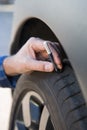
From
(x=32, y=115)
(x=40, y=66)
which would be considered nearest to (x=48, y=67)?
(x=40, y=66)

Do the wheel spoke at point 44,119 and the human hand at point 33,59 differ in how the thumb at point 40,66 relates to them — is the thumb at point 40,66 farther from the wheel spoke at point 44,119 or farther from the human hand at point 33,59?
the wheel spoke at point 44,119

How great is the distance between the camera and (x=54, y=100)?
1.60 meters

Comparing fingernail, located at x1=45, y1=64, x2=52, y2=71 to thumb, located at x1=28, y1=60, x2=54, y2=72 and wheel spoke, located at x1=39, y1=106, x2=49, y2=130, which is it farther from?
wheel spoke, located at x1=39, y1=106, x2=49, y2=130

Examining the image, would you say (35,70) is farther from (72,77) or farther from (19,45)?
(19,45)

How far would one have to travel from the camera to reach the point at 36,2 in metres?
1.72

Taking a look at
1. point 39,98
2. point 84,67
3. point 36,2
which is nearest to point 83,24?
point 84,67

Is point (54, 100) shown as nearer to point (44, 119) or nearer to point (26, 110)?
point (44, 119)

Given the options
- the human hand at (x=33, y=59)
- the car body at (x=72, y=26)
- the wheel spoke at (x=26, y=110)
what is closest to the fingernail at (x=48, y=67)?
the human hand at (x=33, y=59)

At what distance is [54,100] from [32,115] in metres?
0.34

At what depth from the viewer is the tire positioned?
1491 mm

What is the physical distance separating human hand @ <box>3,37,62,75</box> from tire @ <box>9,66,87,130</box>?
0.04 meters

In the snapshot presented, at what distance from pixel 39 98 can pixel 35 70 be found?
123 mm

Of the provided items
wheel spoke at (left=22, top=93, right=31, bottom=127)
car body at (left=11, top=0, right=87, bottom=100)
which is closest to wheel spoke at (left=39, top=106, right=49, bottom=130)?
wheel spoke at (left=22, top=93, right=31, bottom=127)

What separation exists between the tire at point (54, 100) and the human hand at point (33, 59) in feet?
→ 0.14
